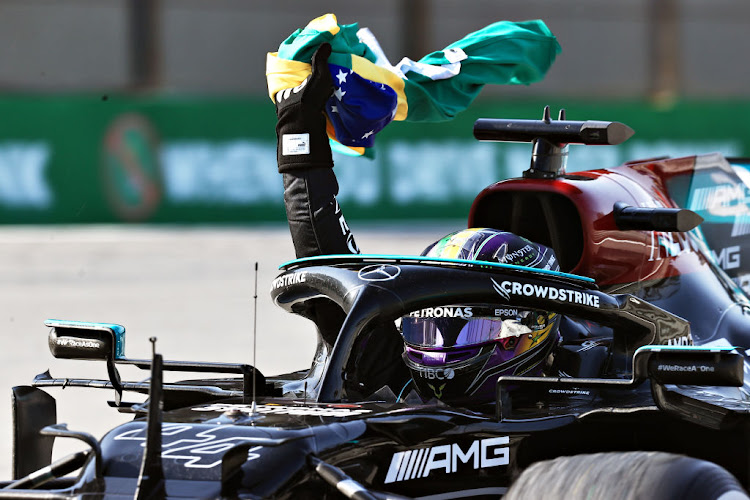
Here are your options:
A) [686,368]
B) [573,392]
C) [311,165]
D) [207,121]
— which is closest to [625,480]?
[686,368]

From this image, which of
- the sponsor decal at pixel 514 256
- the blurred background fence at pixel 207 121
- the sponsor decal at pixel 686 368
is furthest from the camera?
the blurred background fence at pixel 207 121

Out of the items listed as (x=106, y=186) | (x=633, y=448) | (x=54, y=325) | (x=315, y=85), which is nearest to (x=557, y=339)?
(x=633, y=448)

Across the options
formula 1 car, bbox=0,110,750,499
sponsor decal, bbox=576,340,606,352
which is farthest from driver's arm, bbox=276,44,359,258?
sponsor decal, bbox=576,340,606,352

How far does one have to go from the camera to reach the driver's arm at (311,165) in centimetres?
486

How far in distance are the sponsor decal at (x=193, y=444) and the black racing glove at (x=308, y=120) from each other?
5.46 feet

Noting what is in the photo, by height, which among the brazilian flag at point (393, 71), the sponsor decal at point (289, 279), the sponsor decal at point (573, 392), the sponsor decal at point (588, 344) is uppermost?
the brazilian flag at point (393, 71)

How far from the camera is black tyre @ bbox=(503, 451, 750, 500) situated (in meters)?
3.34

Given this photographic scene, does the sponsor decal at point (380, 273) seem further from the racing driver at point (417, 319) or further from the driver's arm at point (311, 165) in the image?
the driver's arm at point (311, 165)

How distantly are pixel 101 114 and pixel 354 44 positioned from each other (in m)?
13.0

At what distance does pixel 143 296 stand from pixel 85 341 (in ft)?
25.0

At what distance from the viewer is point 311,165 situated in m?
4.91

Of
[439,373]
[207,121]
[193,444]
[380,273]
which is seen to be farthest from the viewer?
[207,121]

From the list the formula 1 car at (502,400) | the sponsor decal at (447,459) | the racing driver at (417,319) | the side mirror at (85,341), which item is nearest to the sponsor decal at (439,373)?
the racing driver at (417,319)

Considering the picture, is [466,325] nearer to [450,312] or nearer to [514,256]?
[450,312]
